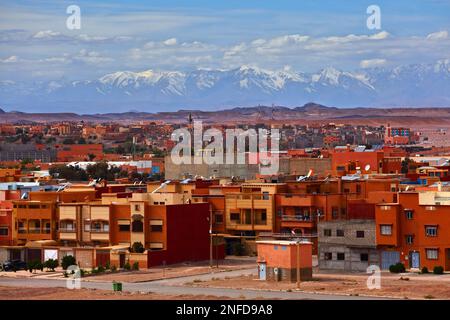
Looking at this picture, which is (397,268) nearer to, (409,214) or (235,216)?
(409,214)

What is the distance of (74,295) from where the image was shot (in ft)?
141

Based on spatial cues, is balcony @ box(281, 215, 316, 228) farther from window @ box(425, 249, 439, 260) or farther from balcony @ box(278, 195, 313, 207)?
window @ box(425, 249, 439, 260)

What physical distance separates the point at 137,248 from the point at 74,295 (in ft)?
36.1

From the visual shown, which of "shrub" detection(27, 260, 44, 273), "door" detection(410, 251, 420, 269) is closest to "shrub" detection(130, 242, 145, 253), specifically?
"shrub" detection(27, 260, 44, 273)

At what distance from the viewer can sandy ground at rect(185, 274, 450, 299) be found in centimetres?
4206

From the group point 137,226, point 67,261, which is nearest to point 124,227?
point 137,226

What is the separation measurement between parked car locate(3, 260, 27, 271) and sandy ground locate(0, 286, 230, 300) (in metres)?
7.53

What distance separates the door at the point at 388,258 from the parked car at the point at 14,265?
45.5 ft

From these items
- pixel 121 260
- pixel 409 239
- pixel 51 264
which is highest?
pixel 409 239

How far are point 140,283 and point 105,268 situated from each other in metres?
4.98

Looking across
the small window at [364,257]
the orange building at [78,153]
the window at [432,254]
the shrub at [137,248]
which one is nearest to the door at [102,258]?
the shrub at [137,248]

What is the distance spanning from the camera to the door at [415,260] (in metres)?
50.0
